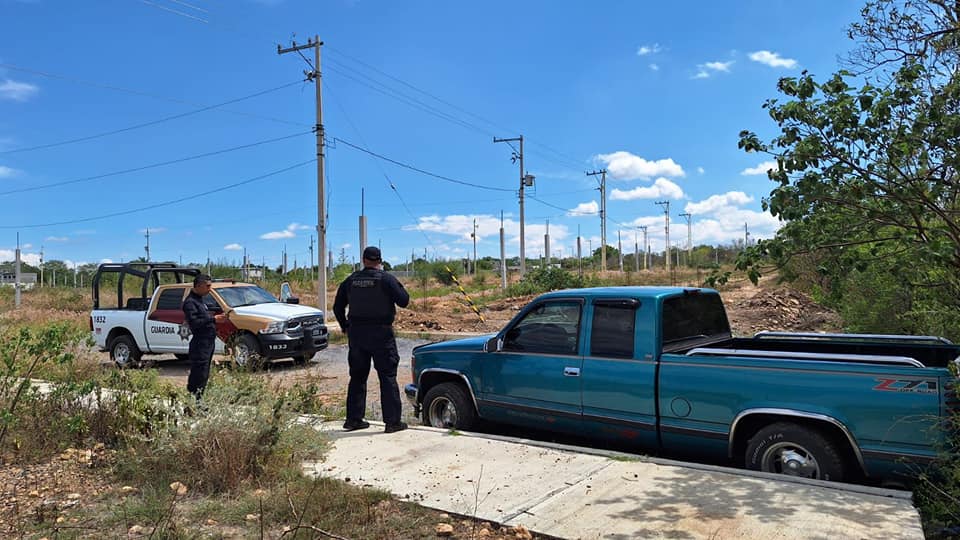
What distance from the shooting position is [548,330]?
615cm

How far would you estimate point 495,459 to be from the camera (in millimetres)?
5535

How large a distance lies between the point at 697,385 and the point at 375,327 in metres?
3.16

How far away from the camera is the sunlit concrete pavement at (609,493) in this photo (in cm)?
391

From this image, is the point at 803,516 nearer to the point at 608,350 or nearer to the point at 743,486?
the point at 743,486

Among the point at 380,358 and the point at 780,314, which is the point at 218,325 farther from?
the point at 780,314

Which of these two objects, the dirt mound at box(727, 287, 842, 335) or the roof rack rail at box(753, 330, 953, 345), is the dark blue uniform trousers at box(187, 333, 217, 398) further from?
the dirt mound at box(727, 287, 842, 335)

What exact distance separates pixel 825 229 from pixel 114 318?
14.2 metres

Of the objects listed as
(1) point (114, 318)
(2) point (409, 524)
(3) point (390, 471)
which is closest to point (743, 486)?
(2) point (409, 524)

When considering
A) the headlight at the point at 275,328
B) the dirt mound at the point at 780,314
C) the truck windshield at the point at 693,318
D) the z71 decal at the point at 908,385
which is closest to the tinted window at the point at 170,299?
the headlight at the point at 275,328

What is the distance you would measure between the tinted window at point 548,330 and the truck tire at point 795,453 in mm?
1699

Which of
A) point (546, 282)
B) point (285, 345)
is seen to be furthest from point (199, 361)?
point (546, 282)

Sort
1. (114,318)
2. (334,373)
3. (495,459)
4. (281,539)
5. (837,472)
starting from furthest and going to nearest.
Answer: (114,318), (334,373), (495,459), (837,472), (281,539)

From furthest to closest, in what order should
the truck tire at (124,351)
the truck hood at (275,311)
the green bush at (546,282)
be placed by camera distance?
1. the green bush at (546,282)
2. the truck tire at (124,351)
3. the truck hood at (275,311)

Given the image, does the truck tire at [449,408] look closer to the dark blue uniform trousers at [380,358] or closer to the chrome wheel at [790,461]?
the dark blue uniform trousers at [380,358]
